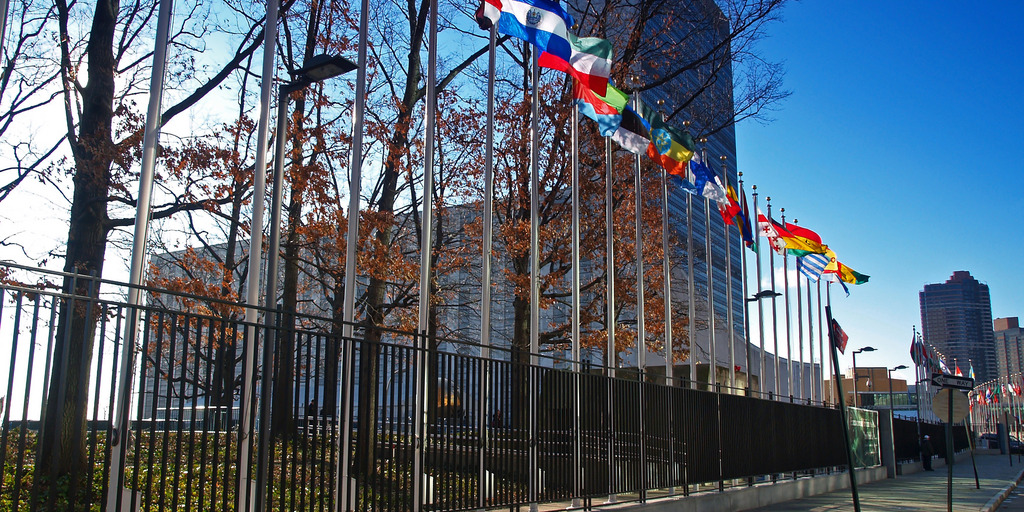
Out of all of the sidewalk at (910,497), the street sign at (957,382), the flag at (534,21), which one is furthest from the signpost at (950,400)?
the flag at (534,21)

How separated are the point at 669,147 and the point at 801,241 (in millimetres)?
10702

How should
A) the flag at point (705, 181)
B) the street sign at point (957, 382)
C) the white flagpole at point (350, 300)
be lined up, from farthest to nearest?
1. the flag at point (705, 181)
2. the street sign at point (957, 382)
3. the white flagpole at point (350, 300)

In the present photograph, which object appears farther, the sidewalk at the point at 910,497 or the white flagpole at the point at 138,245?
the sidewalk at the point at 910,497

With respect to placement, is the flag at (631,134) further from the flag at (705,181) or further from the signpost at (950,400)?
the signpost at (950,400)

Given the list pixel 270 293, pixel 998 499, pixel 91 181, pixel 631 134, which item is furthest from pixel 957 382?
pixel 91 181

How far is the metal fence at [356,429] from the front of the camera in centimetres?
671

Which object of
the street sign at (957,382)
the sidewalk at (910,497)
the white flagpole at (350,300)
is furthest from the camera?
the sidewalk at (910,497)

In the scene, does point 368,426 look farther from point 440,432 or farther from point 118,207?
point 118,207

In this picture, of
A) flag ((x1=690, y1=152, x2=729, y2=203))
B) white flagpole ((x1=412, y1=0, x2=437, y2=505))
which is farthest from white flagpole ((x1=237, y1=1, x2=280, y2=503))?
flag ((x1=690, y1=152, x2=729, y2=203))

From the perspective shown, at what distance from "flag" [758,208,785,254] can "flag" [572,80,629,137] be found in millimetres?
12404

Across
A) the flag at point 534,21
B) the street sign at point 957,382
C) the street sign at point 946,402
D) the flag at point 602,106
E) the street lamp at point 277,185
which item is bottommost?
the street sign at point 946,402

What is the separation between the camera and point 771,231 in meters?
25.7

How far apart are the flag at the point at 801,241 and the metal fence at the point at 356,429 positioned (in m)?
7.95

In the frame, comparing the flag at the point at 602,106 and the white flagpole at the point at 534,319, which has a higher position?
the flag at the point at 602,106
